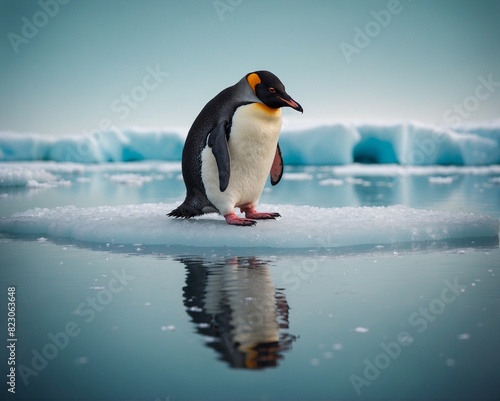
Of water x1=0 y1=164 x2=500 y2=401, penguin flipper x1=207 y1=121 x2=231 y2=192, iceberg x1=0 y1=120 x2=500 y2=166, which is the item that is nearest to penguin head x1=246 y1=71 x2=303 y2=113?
penguin flipper x1=207 y1=121 x2=231 y2=192

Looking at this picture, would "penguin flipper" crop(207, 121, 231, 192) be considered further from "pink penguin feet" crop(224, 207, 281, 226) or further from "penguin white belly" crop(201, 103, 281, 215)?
"pink penguin feet" crop(224, 207, 281, 226)

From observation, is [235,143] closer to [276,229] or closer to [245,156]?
[245,156]

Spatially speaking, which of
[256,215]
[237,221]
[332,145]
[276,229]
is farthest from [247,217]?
[332,145]

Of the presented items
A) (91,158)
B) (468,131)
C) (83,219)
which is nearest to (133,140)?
(91,158)

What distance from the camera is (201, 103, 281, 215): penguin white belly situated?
450cm

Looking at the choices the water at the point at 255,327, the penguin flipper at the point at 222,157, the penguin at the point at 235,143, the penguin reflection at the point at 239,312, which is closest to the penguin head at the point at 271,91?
the penguin at the point at 235,143

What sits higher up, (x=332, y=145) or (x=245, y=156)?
(x=332, y=145)

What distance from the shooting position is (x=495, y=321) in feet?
8.26

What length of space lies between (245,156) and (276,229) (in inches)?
22.3

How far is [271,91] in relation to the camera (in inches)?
178

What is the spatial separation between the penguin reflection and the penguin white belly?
3.52 feet

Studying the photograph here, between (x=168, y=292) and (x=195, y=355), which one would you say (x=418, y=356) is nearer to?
(x=195, y=355)

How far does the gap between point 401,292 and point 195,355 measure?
128 cm

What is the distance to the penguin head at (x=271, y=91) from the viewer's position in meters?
4.48
